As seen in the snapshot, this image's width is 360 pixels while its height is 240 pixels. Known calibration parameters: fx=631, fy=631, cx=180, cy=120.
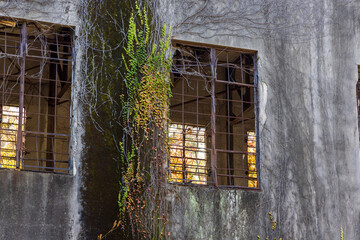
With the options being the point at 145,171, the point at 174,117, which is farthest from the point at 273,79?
the point at 174,117

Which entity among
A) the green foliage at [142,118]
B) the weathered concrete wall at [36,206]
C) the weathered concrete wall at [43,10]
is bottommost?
the weathered concrete wall at [36,206]

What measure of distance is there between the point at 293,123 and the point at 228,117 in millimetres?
1069

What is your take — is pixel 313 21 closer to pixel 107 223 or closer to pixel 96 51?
pixel 96 51

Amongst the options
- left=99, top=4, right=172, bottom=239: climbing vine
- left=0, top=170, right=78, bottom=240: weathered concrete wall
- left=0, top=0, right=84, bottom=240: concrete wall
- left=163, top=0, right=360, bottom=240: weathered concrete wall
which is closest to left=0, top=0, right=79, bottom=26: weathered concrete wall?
left=0, top=0, right=84, bottom=240: concrete wall

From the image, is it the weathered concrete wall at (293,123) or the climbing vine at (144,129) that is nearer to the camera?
the climbing vine at (144,129)

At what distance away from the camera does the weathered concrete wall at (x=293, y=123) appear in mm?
9617

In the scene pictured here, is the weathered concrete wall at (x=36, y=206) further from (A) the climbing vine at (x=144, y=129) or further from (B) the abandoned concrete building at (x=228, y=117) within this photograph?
(A) the climbing vine at (x=144, y=129)

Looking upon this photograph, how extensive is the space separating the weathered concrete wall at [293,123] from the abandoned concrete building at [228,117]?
2cm

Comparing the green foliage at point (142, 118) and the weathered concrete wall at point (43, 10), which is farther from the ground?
the weathered concrete wall at point (43, 10)

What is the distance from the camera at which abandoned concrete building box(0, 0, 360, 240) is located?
8734mm

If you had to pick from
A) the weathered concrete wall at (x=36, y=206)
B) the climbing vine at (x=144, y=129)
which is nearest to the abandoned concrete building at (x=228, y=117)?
the weathered concrete wall at (x=36, y=206)

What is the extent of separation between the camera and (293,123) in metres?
10.4

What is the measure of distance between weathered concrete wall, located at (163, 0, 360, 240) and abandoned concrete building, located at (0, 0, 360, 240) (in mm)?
18

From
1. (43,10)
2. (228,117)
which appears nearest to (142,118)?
(228,117)
